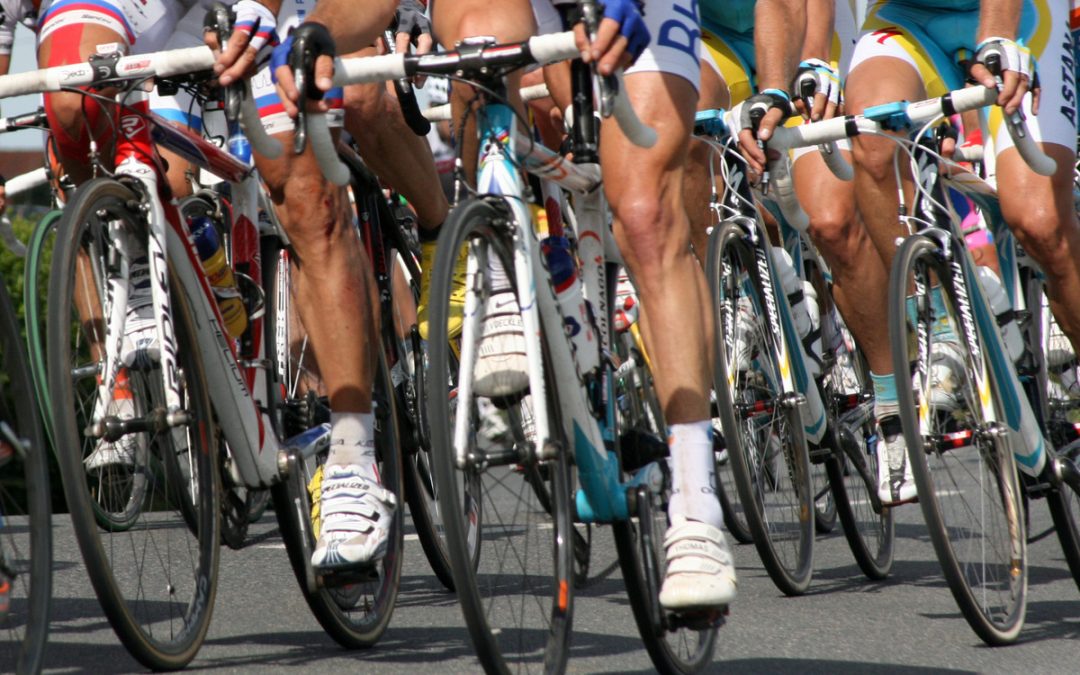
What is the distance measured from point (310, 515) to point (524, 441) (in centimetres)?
102

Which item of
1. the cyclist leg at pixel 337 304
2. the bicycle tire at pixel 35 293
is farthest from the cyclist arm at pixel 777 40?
the bicycle tire at pixel 35 293

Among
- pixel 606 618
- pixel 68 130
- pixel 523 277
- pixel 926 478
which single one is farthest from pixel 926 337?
pixel 68 130

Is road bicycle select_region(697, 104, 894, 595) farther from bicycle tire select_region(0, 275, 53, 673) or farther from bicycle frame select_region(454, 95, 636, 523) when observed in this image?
bicycle tire select_region(0, 275, 53, 673)

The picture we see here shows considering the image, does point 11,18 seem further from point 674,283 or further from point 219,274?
point 674,283

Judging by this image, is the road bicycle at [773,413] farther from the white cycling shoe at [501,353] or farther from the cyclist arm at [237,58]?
the cyclist arm at [237,58]

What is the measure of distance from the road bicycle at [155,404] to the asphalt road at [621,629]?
22 centimetres

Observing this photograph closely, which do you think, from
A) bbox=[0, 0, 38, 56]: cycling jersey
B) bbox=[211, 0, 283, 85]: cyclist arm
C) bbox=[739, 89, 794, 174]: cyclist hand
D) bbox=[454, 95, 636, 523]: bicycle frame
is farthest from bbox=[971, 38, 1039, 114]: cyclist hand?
bbox=[0, 0, 38, 56]: cycling jersey

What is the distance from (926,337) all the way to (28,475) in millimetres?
2501

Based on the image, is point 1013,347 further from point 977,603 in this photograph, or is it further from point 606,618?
point 606,618

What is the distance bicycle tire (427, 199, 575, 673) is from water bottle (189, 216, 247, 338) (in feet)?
3.66

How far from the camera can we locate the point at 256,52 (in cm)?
359

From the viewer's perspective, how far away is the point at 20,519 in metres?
3.25

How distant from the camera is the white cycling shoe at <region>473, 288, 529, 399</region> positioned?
3326 millimetres

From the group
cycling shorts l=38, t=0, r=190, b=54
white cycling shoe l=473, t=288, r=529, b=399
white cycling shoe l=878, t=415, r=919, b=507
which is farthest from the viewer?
white cycling shoe l=878, t=415, r=919, b=507
